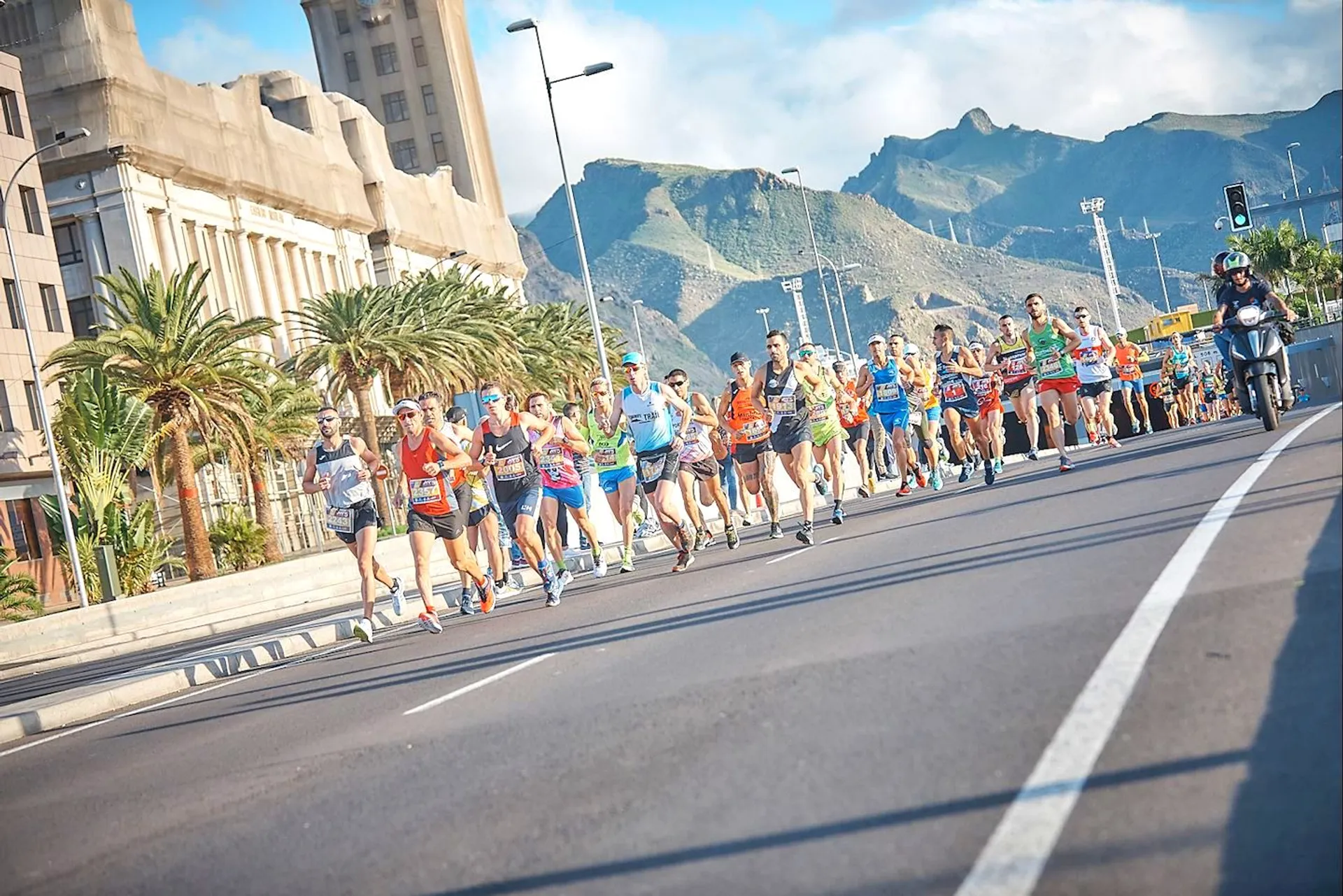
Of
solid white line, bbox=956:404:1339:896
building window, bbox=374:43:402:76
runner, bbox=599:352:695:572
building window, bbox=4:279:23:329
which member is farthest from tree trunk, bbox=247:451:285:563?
building window, bbox=374:43:402:76

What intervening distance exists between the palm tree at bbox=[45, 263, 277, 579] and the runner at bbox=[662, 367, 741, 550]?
1778 cm

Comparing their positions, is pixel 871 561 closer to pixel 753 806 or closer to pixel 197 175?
pixel 753 806

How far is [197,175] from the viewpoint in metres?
58.8

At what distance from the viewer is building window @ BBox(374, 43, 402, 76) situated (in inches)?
4658

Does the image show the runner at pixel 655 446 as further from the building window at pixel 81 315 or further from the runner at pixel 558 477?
the building window at pixel 81 315

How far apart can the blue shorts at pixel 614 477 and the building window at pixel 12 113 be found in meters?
39.1

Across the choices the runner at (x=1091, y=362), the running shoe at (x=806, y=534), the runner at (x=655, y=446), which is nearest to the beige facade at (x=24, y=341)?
the runner at (x=1091, y=362)

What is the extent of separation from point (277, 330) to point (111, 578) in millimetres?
33905

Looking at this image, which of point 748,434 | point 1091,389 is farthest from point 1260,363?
point 1091,389

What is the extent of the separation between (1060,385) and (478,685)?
38.9ft

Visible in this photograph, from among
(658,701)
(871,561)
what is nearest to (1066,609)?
(658,701)

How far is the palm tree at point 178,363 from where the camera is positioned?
117ft

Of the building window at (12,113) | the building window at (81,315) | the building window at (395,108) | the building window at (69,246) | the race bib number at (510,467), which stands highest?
the building window at (395,108)

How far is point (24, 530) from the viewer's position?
158ft
